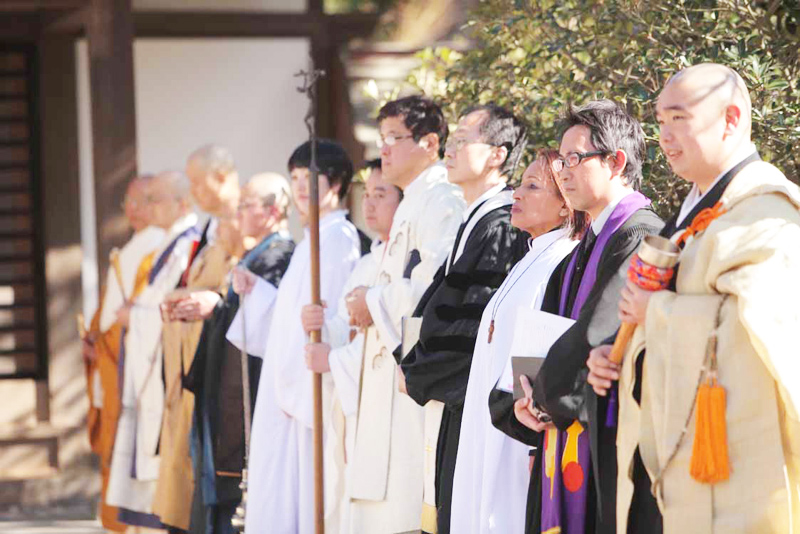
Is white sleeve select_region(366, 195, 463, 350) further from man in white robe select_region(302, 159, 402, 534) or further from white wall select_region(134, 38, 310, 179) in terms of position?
white wall select_region(134, 38, 310, 179)

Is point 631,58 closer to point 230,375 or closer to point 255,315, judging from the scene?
point 255,315

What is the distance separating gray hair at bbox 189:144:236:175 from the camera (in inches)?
303

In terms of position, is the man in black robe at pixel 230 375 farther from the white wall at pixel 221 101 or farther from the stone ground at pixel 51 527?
the white wall at pixel 221 101

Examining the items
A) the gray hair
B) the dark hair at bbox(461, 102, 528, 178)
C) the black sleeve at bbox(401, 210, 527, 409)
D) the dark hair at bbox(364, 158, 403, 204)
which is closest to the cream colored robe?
the black sleeve at bbox(401, 210, 527, 409)

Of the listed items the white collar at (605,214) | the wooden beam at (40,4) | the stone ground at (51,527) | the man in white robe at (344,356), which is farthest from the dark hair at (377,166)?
the stone ground at (51,527)

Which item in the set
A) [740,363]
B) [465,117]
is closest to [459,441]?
[465,117]

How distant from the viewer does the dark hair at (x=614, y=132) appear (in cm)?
396

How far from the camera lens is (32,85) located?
9.66 metres

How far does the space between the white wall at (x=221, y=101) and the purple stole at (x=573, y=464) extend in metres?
5.97

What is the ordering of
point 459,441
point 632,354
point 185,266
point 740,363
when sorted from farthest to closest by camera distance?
point 185,266 → point 459,441 → point 632,354 → point 740,363

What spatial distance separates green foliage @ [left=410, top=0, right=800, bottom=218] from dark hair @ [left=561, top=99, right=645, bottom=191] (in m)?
0.49

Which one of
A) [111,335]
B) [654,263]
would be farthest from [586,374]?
[111,335]

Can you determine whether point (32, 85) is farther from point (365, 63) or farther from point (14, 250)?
point (365, 63)

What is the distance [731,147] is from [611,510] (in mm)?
1022
